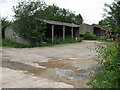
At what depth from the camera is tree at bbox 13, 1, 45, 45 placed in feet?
52.9

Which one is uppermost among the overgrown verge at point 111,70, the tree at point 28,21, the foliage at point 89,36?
the tree at point 28,21

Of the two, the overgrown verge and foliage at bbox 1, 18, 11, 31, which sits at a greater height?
foliage at bbox 1, 18, 11, 31

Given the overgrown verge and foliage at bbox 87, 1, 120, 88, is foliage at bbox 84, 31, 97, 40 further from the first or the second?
the overgrown verge

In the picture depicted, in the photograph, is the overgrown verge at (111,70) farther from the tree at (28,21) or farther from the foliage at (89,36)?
the foliage at (89,36)


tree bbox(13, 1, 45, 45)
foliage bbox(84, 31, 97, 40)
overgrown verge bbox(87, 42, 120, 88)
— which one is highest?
tree bbox(13, 1, 45, 45)

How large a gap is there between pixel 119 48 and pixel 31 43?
14058mm

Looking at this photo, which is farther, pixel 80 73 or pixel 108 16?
pixel 80 73

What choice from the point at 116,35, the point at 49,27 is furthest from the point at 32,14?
the point at 116,35

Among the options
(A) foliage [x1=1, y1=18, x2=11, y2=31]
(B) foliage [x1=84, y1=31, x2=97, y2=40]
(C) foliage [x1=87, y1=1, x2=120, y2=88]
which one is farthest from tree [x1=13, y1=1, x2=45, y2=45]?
(B) foliage [x1=84, y1=31, x2=97, y2=40]

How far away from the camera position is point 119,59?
4.08m

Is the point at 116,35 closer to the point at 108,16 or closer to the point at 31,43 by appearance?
the point at 108,16

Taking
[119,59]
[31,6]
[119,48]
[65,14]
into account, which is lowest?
[119,59]

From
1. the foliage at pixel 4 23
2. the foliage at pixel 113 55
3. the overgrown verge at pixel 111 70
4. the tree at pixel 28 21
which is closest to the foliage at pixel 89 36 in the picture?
the foliage at pixel 4 23

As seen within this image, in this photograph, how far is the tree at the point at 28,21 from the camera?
16.1 m
